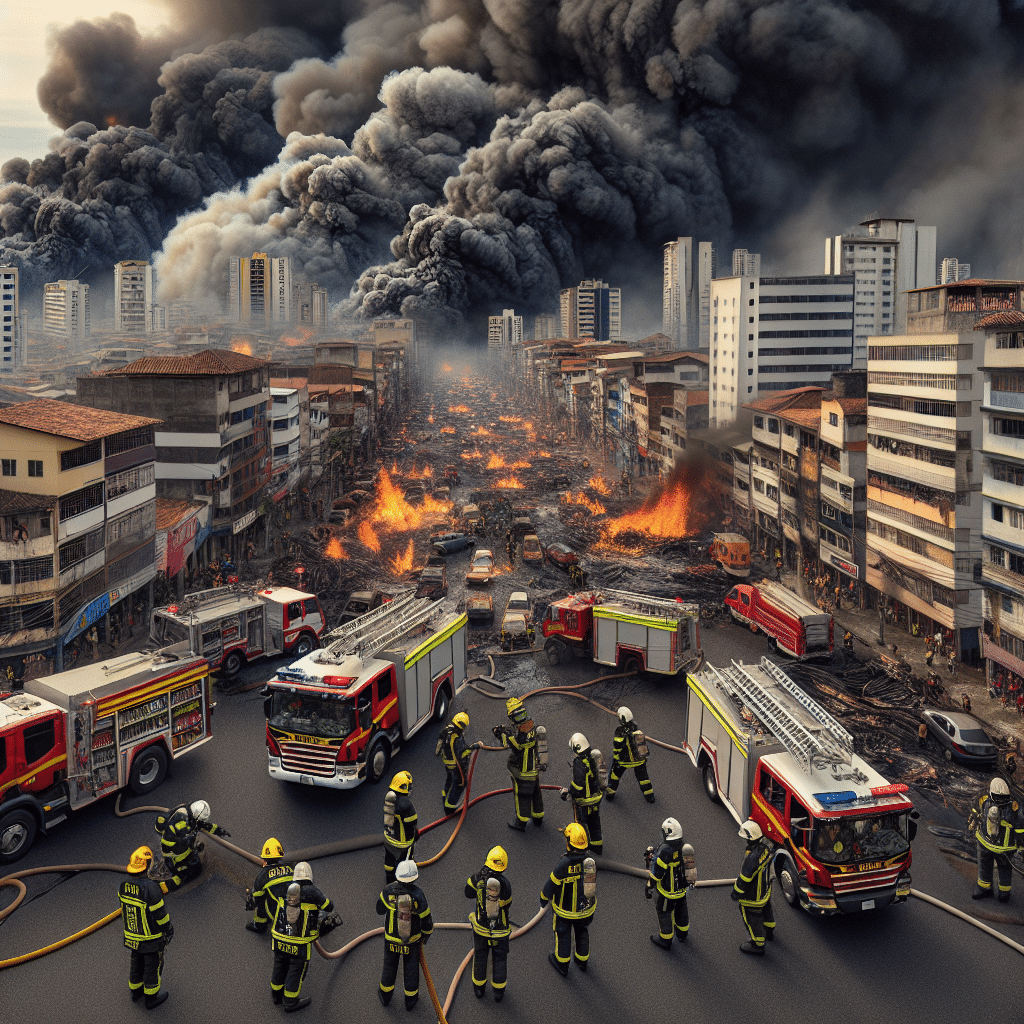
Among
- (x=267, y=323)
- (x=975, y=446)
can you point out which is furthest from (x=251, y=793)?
(x=267, y=323)

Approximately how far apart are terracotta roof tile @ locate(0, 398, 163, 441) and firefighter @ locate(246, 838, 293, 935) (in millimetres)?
19764

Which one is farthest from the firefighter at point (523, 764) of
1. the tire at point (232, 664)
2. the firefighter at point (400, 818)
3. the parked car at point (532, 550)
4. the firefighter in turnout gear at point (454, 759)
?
the parked car at point (532, 550)

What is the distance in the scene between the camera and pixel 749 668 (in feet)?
64.8

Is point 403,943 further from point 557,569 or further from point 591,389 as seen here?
point 591,389

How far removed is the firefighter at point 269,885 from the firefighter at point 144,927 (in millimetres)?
1417

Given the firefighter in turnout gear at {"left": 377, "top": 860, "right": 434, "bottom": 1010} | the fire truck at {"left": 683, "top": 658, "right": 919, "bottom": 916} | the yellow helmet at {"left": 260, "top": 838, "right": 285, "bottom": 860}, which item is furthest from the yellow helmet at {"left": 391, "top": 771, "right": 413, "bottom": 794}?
the fire truck at {"left": 683, "top": 658, "right": 919, "bottom": 916}

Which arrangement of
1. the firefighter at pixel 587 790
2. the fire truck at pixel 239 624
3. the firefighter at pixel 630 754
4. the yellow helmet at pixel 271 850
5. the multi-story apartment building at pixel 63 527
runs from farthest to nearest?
the multi-story apartment building at pixel 63 527 → the fire truck at pixel 239 624 → the firefighter at pixel 630 754 → the firefighter at pixel 587 790 → the yellow helmet at pixel 271 850

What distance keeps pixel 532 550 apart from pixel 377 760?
28.7m

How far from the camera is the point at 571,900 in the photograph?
12.7 metres

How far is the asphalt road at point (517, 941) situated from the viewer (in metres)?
12.5

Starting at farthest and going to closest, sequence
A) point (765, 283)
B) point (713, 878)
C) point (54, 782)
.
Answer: point (765, 283) < point (54, 782) < point (713, 878)

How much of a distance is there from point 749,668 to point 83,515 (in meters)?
22.3

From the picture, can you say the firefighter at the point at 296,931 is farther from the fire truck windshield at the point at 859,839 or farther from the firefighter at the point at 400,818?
the fire truck windshield at the point at 859,839

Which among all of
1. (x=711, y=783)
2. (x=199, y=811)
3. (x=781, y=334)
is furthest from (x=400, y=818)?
(x=781, y=334)
